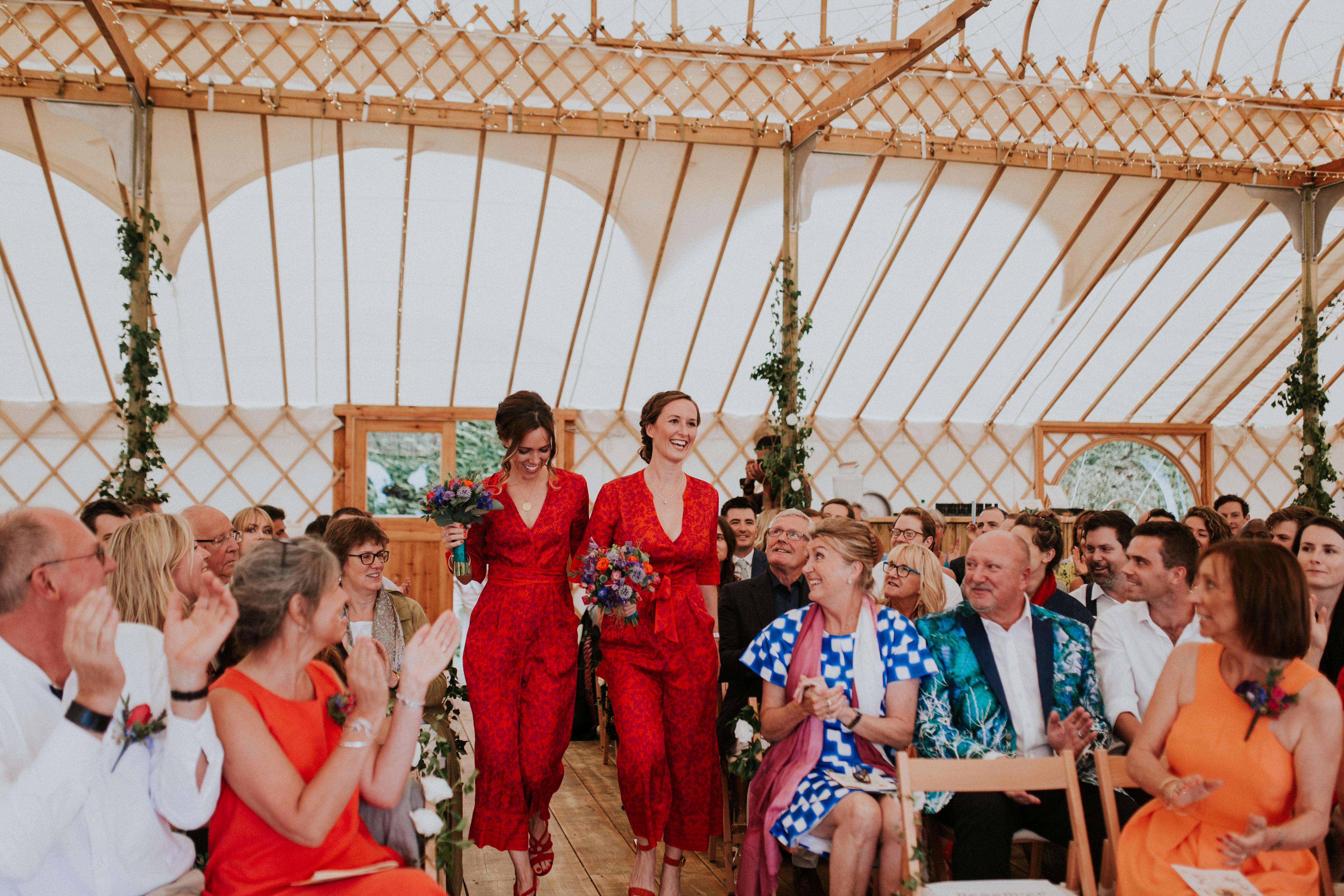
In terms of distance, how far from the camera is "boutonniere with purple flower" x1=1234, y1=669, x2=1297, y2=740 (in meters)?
1.97

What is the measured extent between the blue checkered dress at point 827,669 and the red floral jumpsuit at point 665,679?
0.33m

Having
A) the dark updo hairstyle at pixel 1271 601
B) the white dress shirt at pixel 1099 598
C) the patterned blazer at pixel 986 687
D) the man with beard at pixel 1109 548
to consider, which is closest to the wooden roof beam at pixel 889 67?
the man with beard at pixel 1109 548

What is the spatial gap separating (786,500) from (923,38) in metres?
2.79

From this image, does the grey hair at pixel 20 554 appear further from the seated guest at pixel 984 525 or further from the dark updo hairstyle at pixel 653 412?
the seated guest at pixel 984 525

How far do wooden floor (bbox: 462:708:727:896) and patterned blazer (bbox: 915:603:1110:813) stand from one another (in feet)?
3.25

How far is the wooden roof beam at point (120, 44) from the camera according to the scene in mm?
4875

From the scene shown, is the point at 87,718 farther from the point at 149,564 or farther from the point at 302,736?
the point at 149,564

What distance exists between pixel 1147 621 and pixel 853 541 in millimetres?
872

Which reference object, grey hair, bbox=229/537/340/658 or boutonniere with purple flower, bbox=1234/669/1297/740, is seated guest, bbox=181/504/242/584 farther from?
boutonniere with purple flower, bbox=1234/669/1297/740

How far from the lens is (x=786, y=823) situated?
2559 mm

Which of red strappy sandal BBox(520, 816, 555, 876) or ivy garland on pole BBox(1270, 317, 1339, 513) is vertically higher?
ivy garland on pole BBox(1270, 317, 1339, 513)

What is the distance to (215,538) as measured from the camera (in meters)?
3.39

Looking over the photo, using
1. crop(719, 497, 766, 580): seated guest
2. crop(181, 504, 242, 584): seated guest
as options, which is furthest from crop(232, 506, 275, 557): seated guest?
crop(719, 497, 766, 580): seated guest

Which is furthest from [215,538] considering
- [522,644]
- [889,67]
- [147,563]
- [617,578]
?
[889,67]
